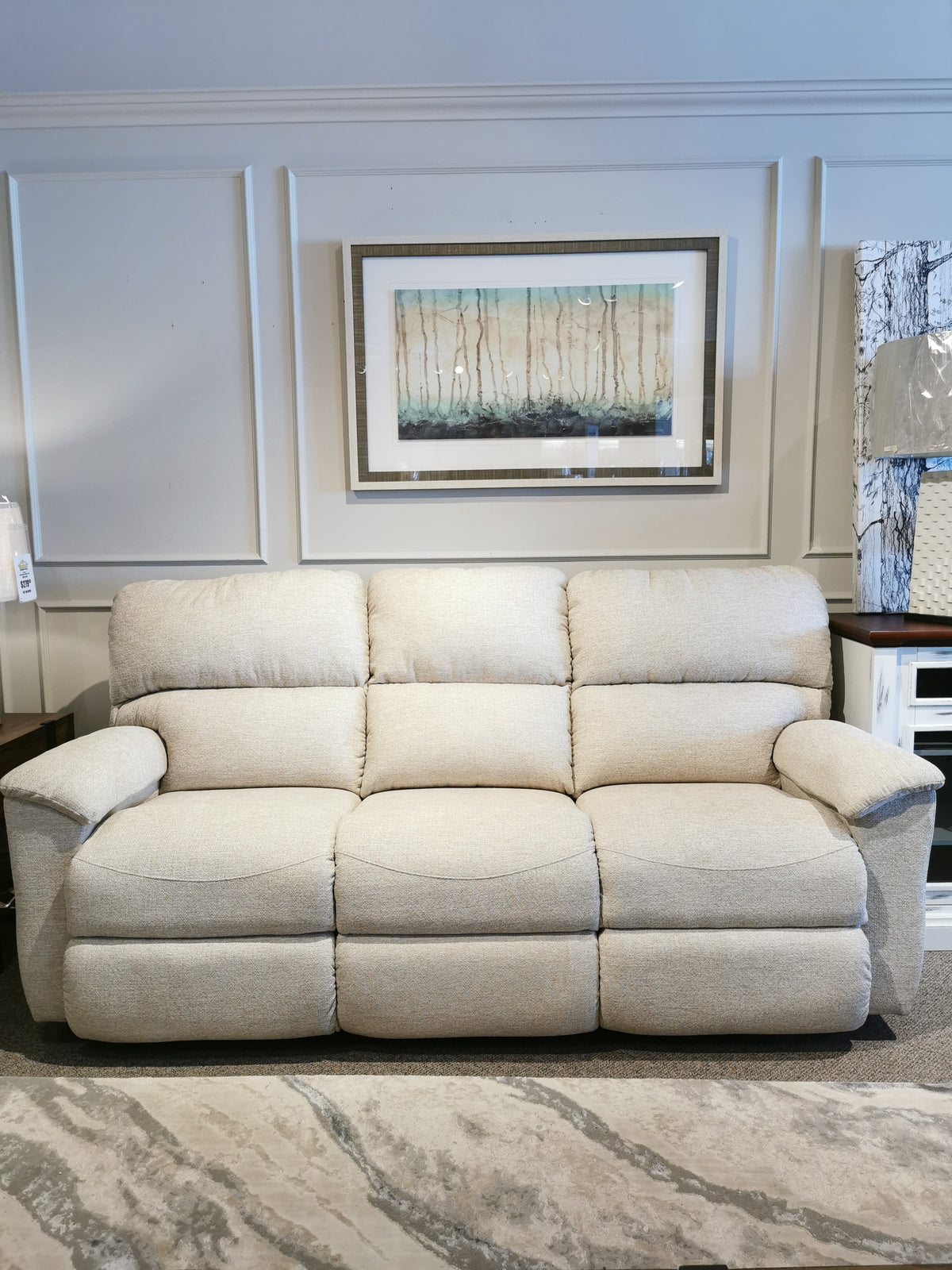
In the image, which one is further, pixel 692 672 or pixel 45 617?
pixel 45 617

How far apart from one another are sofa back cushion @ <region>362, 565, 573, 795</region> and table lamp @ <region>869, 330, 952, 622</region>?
1015mm

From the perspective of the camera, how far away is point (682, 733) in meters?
2.23

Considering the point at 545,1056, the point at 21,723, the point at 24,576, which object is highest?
the point at 24,576

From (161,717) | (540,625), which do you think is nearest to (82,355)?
(161,717)

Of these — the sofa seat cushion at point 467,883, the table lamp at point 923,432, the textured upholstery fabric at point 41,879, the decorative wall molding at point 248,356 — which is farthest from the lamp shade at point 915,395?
the textured upholstery fabric at point 41,879

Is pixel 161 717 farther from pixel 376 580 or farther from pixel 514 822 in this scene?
pixel 514 822

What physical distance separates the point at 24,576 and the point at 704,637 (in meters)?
1.92

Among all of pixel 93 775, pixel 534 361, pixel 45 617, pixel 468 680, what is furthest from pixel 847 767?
pixel 45 617

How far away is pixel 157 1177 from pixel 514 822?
3.22ft

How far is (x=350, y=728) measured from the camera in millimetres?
2289

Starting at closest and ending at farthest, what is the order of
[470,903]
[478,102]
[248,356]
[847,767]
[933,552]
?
[470,903] → [847,767] → [933,552] → [478,102] → [248,356]

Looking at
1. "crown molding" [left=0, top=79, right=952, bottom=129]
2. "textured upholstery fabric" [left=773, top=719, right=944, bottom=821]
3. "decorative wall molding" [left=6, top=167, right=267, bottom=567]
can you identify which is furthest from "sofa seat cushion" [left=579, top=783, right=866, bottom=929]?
"crown molding" [left=0, top=79, right=952, bottom=129]

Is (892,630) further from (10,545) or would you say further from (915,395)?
(10,545)

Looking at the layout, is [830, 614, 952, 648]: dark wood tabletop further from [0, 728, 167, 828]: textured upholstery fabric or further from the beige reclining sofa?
[0, 728, 167, 828]: textured upholstery fabric
